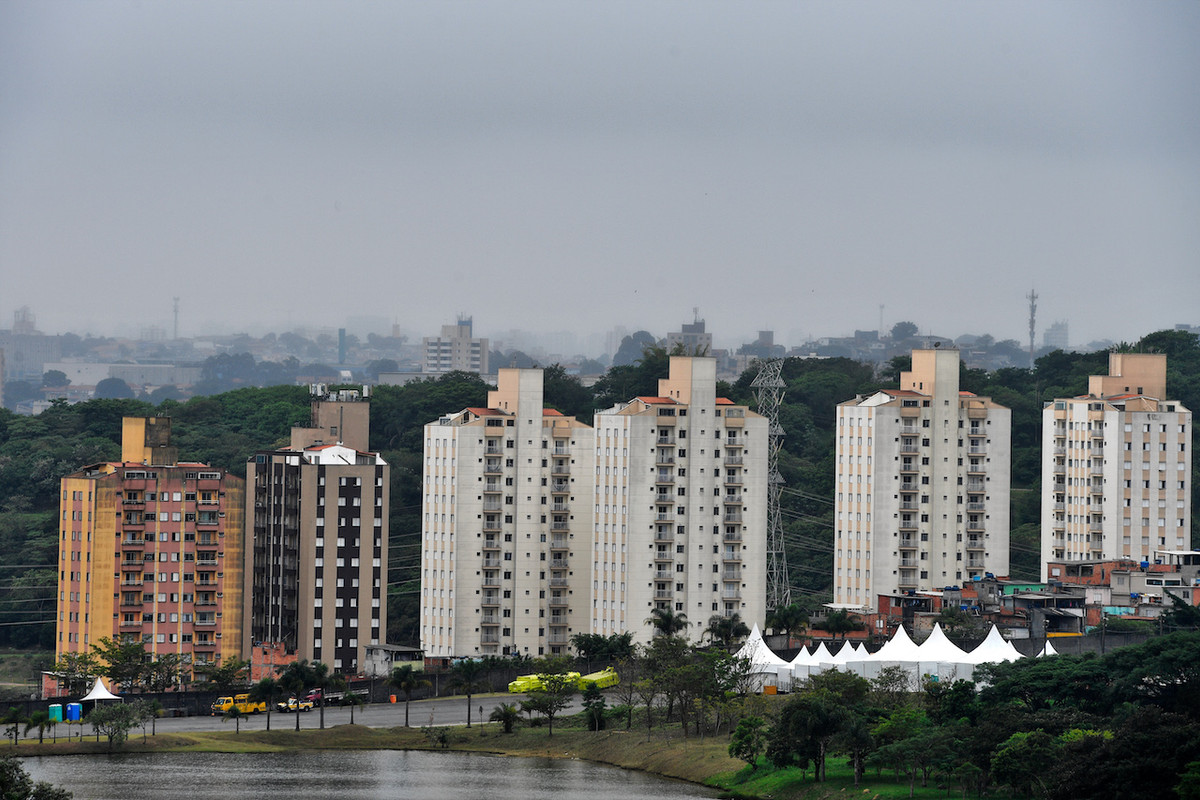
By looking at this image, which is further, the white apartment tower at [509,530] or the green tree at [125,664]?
the white apartment tower at [509,530]

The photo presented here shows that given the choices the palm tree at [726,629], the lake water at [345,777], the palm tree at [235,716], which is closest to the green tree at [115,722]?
the lake water at [345,777]

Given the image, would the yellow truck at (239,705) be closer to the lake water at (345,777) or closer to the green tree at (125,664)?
the green tree at (125,664)

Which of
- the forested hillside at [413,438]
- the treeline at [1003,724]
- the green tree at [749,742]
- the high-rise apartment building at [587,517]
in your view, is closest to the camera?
the treeline at [1003,724]

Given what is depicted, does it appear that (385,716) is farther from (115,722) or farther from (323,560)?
(115,722)

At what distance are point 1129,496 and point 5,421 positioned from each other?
3356 inches

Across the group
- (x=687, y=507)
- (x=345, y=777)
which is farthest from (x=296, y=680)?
(x=687, y=507)

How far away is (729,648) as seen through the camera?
98.8 meters

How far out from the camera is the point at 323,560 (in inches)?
4124

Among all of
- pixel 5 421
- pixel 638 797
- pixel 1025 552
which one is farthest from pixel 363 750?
pixel 5 421

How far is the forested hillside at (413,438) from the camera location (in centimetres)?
13388

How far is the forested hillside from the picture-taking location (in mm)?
133875

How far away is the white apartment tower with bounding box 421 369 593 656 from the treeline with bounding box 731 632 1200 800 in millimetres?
28637

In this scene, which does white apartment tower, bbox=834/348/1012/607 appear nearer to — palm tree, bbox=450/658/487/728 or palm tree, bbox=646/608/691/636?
palm tree, bbox=646/608/691/636

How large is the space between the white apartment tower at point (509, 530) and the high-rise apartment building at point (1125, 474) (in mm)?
27539
